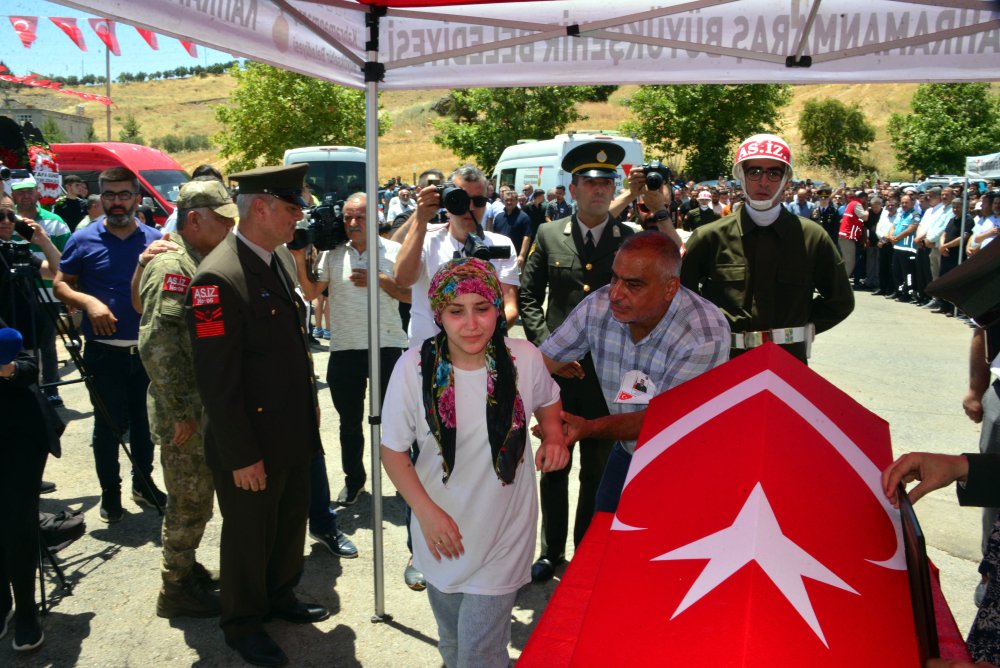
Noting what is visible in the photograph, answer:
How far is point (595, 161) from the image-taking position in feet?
13.7

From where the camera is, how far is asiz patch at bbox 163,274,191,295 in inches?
142

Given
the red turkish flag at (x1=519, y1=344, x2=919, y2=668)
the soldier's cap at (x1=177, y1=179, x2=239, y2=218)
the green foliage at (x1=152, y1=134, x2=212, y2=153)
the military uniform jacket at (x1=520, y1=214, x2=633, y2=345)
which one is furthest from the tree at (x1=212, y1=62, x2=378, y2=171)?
the green foliage at (x1=152, y1=134, x2=212, y2=153)

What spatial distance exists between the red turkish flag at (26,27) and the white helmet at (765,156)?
17.0 meters

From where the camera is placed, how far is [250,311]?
3121 mm

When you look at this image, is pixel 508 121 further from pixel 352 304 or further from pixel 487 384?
pixel 487 384

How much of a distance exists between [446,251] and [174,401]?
156 centimetres

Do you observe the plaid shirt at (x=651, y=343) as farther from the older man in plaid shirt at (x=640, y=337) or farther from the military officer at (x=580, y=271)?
the military officer at (x=580, y=271)

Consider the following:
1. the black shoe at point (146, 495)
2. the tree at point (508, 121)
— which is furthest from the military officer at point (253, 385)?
the tree at point (508, 121)

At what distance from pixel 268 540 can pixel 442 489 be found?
1.42 meters

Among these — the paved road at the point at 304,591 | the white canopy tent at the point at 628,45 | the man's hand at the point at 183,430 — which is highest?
the white canopy tent at the point at 628,45

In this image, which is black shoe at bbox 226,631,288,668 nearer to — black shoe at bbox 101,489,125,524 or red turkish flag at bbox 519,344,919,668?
black shoe at bbox 101,489,125,524

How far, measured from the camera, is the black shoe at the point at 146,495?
4973mm

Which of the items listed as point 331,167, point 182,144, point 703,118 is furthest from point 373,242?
point 182,144

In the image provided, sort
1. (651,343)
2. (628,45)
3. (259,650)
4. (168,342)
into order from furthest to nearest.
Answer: (628,45) < (168,342) < (259,650) < (651,343)
